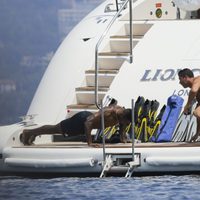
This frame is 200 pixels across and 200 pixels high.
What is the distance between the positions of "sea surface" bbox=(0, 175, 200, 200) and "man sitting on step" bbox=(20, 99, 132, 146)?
0.93 m

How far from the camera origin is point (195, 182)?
84.2 feet

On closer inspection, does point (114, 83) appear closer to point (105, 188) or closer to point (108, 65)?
point (108, 65)

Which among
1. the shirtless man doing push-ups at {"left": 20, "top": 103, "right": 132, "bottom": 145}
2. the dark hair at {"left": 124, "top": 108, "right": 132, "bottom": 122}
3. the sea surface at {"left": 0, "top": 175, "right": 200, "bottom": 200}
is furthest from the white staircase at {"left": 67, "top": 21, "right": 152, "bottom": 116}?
the sea surface at {"left": 0, "top": 175, "right": 200, "bottom": 200}

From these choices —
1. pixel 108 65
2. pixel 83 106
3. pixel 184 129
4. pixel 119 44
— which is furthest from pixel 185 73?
pixel 119 44

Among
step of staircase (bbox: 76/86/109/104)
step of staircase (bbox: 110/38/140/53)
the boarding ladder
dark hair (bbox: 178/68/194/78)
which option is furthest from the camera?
step of staircase (bbox: 110/38/140/53)

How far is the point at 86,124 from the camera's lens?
26719mm

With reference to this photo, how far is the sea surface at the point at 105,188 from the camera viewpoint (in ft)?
80.8

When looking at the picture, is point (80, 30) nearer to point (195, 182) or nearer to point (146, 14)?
point (146, 14)

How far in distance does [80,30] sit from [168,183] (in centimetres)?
612

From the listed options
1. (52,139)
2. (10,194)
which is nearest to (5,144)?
(52,139)

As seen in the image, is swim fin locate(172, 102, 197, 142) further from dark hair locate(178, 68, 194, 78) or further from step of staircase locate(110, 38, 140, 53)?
step of staircase locate(110, 38, 140, 53)

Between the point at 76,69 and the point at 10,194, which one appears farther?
the point at 76,69

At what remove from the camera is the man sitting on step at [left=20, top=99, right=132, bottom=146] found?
87.6 ft

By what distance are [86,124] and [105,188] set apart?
1.67m
